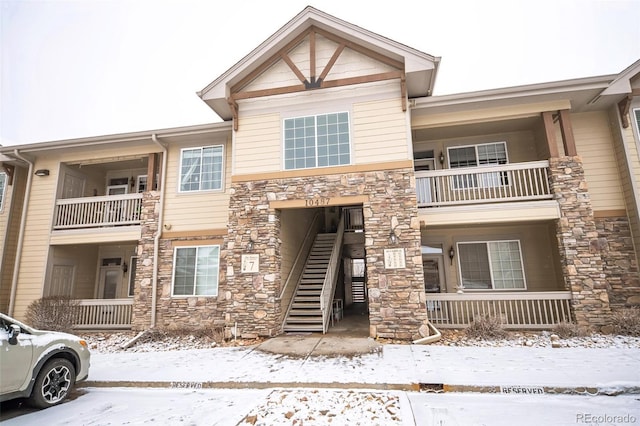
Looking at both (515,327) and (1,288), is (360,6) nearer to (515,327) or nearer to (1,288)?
(515,327)

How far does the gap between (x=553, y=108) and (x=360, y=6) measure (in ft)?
46.8

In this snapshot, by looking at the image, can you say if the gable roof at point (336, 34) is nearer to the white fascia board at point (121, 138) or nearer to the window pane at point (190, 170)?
the white fascia board at point (121, 138)

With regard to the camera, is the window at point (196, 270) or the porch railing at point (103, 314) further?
the porch railing at point (103, 314)

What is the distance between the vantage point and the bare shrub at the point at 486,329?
25.6 feet

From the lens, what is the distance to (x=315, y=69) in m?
9.12

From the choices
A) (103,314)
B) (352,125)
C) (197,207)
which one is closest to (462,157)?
(352,125)

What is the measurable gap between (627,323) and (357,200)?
7.29 meters

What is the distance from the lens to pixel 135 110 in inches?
1593

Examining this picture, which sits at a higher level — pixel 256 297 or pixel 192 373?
pixel 256 297

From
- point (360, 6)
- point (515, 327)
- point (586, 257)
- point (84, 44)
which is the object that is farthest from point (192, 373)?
point (84, 44)

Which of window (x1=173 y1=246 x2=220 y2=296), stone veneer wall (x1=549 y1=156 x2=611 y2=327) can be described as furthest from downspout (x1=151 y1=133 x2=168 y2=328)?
stone veneer wall (x1=549 y1=156 x2=611 y2=327)

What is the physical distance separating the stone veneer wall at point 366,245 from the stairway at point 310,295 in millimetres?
541

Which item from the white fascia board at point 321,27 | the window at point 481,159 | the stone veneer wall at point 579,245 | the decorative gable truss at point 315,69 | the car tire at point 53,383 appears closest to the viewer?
the car tire at point 53,383

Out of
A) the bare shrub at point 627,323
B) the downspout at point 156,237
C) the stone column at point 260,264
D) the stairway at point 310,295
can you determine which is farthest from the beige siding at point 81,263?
the bare shrub at point 627,323
